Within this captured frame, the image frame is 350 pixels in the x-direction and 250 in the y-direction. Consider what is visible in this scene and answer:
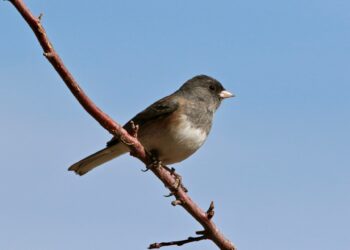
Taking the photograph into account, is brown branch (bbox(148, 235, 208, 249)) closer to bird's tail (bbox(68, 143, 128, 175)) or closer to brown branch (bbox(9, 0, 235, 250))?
brown branch (bbox(9, 0, 235, 250))

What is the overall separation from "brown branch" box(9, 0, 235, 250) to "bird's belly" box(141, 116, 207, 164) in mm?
1528

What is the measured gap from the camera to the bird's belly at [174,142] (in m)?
5.02

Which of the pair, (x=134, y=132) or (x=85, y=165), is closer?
(x=134, y=132)

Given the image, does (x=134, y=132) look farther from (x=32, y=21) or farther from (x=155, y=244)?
(x=32, y=21)

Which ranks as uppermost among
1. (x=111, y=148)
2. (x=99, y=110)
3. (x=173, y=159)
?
(x=111, y=148)

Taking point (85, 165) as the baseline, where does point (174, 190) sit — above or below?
below

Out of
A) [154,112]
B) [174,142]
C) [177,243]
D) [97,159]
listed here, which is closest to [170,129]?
[174,142]

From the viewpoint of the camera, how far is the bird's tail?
17.4 feet

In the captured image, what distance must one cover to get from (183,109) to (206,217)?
222 centimetres

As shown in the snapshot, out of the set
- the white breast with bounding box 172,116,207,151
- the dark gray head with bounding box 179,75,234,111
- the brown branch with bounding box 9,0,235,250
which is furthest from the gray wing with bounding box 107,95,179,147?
the brown branch with bounding box 9,0,235,250

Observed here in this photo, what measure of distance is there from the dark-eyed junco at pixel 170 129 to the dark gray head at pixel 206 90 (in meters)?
0.01

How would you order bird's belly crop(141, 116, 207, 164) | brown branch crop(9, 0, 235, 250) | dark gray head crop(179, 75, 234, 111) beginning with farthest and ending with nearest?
dark gray head crop(179, 75, 234, 111) → bird's belly crop(141, 116, 207, 164) → brown branch crop(9, 0, 235, 250)

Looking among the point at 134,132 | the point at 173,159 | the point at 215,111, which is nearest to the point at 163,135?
the point at 173,159

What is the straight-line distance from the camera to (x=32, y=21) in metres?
2.18
